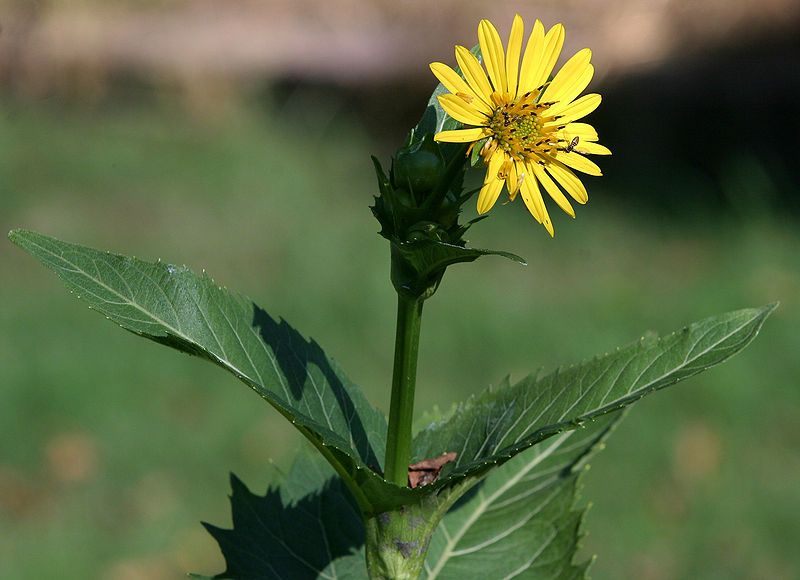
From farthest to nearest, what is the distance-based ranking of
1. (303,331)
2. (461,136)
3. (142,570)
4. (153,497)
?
(303,331) → (153,497) → (142,570) → (461,136)

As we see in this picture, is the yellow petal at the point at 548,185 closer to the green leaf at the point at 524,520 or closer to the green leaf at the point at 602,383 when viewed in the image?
the green leaf at the point at 602,383

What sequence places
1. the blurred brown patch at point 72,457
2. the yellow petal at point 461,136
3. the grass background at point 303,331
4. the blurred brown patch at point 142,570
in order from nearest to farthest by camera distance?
1. the yellow petal at point 461,136
2. the blurred brown patch at point 142,570
3. the grass background at point 303,331
4. the blurred brown patch at point 72,457

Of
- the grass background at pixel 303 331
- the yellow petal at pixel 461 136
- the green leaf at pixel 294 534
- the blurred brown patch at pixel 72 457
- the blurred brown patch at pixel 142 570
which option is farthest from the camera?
the blurred brown patch at pixel 72 457

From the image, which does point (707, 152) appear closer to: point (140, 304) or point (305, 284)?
point (305, 284)

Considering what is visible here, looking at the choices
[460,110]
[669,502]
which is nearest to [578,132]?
[460,110]

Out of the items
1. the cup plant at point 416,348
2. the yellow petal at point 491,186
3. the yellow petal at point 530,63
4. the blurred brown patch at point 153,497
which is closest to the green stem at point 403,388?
the cup plant at point 416,348

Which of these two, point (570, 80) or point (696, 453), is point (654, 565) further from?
point (570, 80)
